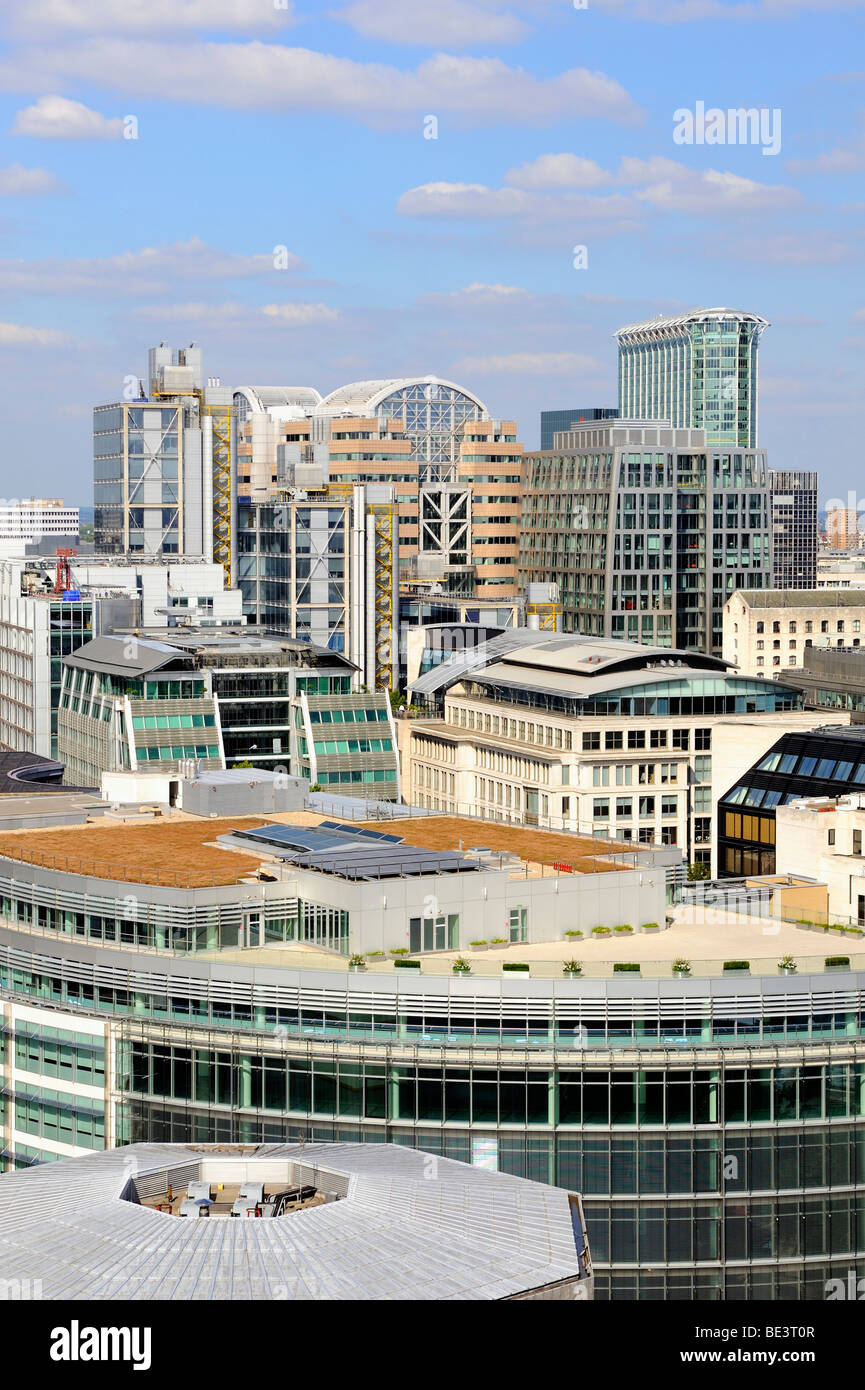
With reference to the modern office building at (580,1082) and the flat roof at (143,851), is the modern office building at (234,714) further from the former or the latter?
the modern office building at (580,1082)

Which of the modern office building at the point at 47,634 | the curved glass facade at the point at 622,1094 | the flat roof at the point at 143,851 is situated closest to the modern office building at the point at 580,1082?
the curved glass facade at the point at 622,1094

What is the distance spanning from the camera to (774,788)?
131 metres

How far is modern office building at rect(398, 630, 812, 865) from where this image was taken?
6053 inches

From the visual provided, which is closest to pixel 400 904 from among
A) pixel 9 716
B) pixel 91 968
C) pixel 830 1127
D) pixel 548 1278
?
pixel 91 968

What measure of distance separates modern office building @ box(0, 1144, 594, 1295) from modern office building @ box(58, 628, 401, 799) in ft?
312

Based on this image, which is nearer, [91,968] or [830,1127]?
[830,1127]

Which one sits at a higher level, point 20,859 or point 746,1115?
point 20,859

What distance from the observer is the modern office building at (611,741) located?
15375 centimetres

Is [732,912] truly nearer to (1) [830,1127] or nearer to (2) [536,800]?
(1) [830,1127]

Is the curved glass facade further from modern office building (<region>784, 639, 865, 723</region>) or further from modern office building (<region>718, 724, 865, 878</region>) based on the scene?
modern office building (<region>784, 639, 865, 723</region>)

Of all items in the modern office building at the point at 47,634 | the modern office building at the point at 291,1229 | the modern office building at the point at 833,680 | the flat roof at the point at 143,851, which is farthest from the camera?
the modern office building at the point at 47,634

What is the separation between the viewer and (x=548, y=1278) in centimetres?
4359

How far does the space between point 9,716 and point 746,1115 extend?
451 feet

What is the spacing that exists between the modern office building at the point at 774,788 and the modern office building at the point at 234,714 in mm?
28716
